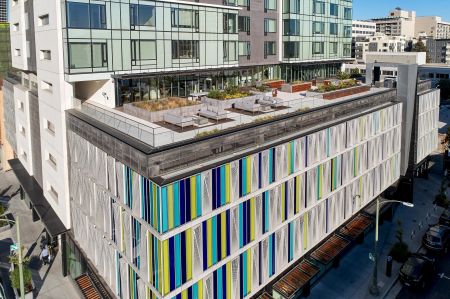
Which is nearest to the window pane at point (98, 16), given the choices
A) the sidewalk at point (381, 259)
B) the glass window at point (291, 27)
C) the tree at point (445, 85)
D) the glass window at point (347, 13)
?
the sidewalk at point (381, 259)

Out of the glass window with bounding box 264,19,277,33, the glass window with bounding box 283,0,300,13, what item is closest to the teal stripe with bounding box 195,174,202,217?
the glass window with bounding box 264,19,277,33

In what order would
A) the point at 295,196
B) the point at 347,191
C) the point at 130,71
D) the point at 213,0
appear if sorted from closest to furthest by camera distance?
the point at 295,196 → the point at 130,71 → the point at 347,191 → the point at 213,0

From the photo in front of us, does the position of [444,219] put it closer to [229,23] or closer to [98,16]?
[229,23]

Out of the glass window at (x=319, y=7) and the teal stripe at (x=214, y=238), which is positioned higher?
the glass window at (x=319, y=7)

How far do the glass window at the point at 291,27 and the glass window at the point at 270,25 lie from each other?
4.40 ft

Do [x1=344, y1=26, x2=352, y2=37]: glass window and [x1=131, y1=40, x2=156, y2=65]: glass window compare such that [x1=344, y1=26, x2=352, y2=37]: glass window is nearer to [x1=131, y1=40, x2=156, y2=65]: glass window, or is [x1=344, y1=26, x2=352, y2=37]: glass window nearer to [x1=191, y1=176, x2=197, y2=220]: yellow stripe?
[x1=131, y1=40, x2=156, y2=65]: glass window

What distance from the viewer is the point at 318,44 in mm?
57781

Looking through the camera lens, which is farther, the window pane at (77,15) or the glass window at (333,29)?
the glass window at (333,29)

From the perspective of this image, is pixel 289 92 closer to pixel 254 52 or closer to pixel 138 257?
pixel 254 52

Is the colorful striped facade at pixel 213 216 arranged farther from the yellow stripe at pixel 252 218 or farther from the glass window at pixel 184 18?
the glass window at pixel 184 18

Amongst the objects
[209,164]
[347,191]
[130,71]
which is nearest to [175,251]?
[209,164]

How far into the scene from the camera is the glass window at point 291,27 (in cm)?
5238

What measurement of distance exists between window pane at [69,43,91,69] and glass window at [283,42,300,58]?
29659 millimetres

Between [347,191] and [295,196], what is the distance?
954 cm
